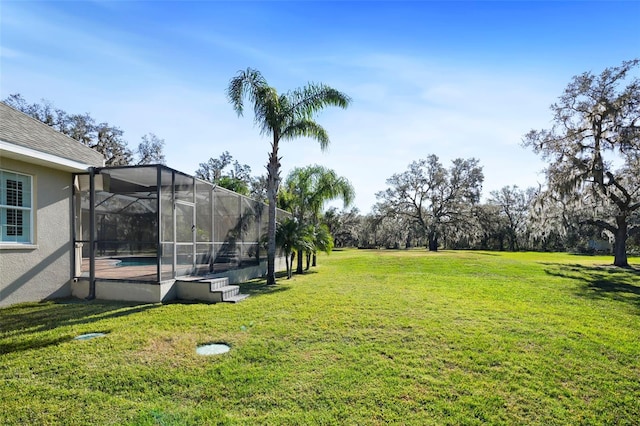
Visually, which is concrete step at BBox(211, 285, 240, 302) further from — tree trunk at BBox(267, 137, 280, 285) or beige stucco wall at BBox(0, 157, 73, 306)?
beige stucco wall at BBox(0, 157, 73, 306)

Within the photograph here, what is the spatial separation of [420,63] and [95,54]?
27.4 ft

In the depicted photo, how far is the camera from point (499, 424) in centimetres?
270

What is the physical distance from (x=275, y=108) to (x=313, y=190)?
510cm

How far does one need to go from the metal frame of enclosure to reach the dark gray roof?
81cm

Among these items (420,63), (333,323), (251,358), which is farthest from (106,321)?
(420,63)

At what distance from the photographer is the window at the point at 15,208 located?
6.30 m

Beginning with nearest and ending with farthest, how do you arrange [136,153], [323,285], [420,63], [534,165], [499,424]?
[499,424]
[420,63]
[323,285]
[534,165]
[136,153]

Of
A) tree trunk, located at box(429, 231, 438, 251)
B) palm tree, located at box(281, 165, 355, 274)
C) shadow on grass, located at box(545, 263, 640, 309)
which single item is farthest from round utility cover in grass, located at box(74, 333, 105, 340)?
tree trunk, located at box(429, 231, 438, 251)

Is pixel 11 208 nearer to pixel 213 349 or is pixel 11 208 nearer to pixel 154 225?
pixel 154 225

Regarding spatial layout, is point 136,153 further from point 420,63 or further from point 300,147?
point 420,63

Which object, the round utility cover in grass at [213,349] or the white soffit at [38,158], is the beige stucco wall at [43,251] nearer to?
the white soffit at [38,158]

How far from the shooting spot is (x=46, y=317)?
557 cm

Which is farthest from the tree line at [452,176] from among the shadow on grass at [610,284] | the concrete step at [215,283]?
the shadow on grass at [610,284]

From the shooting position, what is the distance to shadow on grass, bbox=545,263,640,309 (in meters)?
8.70
